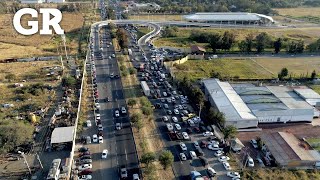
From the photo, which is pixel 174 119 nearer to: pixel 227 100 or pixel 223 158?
pixel 227 100

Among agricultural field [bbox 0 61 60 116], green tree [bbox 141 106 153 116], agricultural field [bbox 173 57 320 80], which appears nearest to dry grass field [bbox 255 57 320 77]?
agricultural field [bbox 173 57 320 80]

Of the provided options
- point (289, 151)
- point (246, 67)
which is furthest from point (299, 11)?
point (289, 151)

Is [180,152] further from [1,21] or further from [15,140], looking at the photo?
[1,21]

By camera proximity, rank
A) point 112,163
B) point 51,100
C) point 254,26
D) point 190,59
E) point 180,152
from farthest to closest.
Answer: point 254,26, point 190,59, point 51,100, point 180,152, point 112,163

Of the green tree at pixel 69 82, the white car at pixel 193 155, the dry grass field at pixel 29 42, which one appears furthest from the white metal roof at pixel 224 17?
the white car at pixel 193 155

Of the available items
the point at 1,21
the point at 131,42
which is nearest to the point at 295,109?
the point at 131,42

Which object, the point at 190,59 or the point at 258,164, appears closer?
the point at 258,164

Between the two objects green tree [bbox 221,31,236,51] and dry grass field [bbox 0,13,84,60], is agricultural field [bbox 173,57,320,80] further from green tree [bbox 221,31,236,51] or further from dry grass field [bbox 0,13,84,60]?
dry grass field [bbox 0,13,84,60]
